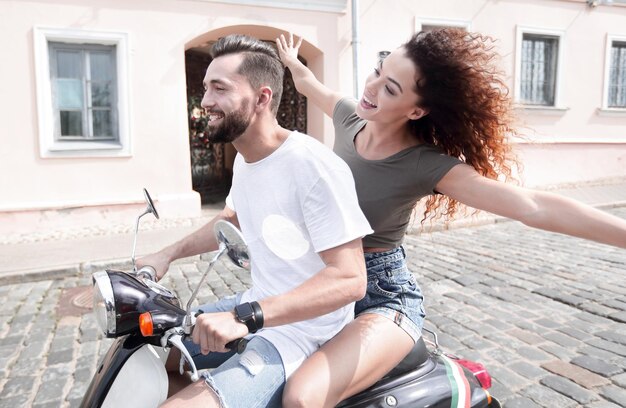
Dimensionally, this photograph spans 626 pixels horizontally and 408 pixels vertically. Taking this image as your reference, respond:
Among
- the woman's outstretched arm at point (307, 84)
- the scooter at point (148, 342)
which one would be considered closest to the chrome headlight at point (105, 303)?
the scooter at point (148, 342)

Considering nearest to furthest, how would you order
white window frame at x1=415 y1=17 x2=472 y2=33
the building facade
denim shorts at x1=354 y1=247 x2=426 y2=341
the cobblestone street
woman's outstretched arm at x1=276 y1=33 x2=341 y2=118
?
denim shorts at x1=354 y1=247 x2=426 y2=341, woman's outstretched arm at x1=276 y1=33 x2=341 y2=118, the cobblestone street, the building facade, white window frame at x1=415 y1=17 x2=472 y2=33

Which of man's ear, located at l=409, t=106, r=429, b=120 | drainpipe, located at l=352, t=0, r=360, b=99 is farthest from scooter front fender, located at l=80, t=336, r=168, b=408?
drainpipe, located at l=352, t=0, r=360, b=99

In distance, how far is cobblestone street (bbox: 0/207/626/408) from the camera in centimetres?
308

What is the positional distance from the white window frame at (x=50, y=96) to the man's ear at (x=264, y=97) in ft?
23.3

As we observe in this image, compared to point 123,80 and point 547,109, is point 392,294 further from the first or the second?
point 547,109

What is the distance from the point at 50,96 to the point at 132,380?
25.5 ft

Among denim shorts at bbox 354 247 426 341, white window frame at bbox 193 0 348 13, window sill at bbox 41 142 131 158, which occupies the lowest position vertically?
denim shorts at bbox 354 247 426 341

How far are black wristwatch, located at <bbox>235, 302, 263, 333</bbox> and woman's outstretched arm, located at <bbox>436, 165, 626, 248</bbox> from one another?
0.92 metres

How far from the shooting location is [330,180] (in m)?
1.67

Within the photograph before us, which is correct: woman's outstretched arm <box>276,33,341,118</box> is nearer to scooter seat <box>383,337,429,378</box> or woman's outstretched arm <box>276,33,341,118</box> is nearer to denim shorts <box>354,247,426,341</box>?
denim shorts <box>354,247,426,341</box>

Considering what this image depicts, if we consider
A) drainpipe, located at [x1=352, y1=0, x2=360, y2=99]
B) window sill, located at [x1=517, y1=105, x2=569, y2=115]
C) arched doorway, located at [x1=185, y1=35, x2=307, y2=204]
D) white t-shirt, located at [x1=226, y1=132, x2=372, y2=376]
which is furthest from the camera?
window sill, located at [x1=517, y1=105, x2=569, y2=115]

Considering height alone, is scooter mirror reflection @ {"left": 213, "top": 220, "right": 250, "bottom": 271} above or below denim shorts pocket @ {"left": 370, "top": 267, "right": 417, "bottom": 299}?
above

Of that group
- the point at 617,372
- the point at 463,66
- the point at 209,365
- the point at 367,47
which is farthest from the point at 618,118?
the point at 209,365

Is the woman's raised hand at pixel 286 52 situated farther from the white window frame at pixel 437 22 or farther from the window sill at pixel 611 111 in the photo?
the window sill at pixel 611 111
